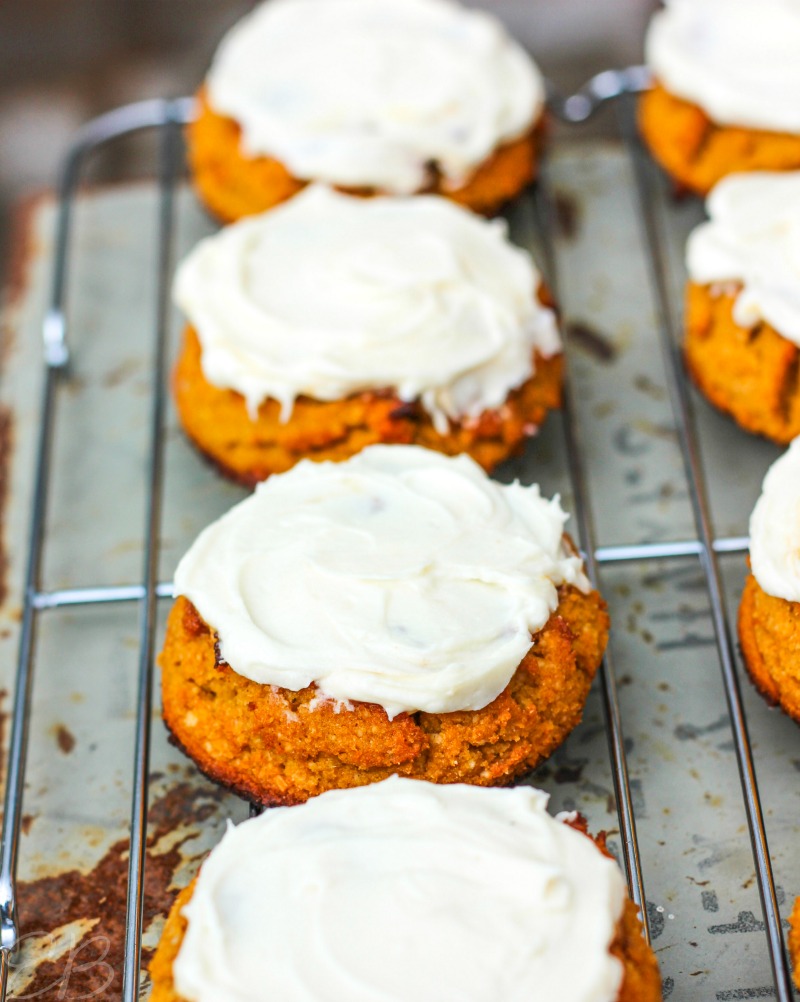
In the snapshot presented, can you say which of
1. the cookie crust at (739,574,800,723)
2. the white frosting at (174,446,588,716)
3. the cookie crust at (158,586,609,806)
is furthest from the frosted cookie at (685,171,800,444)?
the cookie crust at (158,586,609,806)

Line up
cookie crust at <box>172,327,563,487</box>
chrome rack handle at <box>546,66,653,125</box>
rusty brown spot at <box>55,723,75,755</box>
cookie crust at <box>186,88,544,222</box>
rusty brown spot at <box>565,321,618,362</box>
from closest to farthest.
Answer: rusty brown spot at <box>55,723,75,755</box> < cookie crust at <box>172,327,563,487</box> < rusty brown spot at <box>565,321,618,362</box> < cookie crust at <box>186,88,544,222</box> < chrome rack handle at <box>546,66,653,125</box>

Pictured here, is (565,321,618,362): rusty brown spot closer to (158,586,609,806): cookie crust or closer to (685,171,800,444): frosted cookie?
(685,171,800,444): frosted cookie

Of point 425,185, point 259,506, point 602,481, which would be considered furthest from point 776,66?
point 259,506

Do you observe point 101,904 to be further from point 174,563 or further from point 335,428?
point 335,428

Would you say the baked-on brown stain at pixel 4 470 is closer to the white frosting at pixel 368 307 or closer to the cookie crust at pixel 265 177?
the white frosting at pixel 368 307

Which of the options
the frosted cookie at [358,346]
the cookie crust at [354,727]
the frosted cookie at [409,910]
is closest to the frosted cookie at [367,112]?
the frosted cookie at [358,346]

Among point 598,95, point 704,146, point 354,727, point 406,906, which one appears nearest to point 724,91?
point 704,146

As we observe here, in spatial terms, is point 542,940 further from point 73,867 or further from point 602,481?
point 602,481
